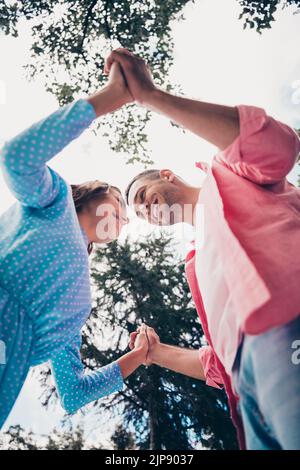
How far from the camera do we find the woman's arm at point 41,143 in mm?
1345

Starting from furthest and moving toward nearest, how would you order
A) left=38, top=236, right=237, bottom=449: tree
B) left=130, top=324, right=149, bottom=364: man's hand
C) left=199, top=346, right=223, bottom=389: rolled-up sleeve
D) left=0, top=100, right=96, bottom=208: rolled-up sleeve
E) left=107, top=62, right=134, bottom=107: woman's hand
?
left=38, top=236, right=237, bottom=449: tree → left=130, top=324, right=149, bottom=364: man's hand → left=199, top=346, right=223, bottom=389: rolled-up sleeve → left=107, top=62, right=134, bottom=107: woman's hand → left=0, top=100, right=96, bottom=208: rolled-up sleeve

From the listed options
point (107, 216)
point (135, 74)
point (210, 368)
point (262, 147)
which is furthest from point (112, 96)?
point (210, 368)

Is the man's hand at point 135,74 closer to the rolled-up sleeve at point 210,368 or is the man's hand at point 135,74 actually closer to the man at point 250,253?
the man at point 250,253

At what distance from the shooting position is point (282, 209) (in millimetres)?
1457

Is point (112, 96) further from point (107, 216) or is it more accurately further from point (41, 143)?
point (107, 216)

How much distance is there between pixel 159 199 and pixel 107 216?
0.42 metres

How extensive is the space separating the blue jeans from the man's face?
123cm

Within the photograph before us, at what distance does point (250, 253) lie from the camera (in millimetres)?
1293

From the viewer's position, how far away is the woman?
137 centimetres

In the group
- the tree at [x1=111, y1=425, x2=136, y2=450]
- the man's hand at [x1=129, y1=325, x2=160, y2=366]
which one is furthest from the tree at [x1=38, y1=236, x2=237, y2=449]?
the man's hand at [x1=129, y1=325, x2=160, y2=366]

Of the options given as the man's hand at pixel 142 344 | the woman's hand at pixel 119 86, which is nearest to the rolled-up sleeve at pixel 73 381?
the man's hand at pixel 142 344

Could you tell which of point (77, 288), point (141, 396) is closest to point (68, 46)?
point (77, 288)

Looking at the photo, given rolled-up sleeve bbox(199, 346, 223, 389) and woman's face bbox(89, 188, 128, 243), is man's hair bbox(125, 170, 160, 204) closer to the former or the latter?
woman's face bbox(89, 188, 128, 243)
